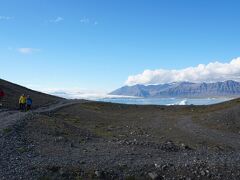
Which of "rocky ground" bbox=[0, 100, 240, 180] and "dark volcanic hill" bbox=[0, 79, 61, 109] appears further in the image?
"dark volcanic hill" bbox=[0, 79, 61, 109]

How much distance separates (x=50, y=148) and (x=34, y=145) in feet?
4.15

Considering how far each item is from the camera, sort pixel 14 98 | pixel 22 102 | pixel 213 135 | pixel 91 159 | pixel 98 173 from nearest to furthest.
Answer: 1. pixel 98 173
2. pixel 91 159
3. pixel 213 135
4. pixel 22 102
5. pixel 14 98

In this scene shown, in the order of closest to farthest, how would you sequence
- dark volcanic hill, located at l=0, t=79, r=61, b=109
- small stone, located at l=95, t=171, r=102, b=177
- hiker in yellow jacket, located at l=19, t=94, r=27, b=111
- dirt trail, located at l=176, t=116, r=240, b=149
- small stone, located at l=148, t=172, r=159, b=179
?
1. small stone, located at l=95, t=171, r=102, b=177
2. small stone, located at l=148, t=172, r=159, b=179
3. dirt trail, located at l=176, t=116, r=240, b=149
4. hiker in yellow jacket, located at l=19, t=94, r=27, b=111
5. dark volcanic hill, located at l=0, t=79, r=61, b=109

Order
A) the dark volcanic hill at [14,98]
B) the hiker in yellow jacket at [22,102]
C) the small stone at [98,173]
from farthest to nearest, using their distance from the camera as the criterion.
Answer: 1. the dark volcanic hill at [14,98]
2. the hiker in yellow jacket at [22,102]
3. the small stone at [98,173]

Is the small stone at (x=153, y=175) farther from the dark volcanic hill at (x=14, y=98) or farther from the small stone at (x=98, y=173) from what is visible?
the dark volcanic hill at (x=14, y=98)

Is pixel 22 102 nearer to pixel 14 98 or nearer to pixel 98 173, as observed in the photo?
pixel 14 98

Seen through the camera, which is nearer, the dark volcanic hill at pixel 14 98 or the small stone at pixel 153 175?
the small stone at pixel 153 175

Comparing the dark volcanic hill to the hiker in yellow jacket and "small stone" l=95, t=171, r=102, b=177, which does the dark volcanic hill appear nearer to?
the hiker in yellow jacket

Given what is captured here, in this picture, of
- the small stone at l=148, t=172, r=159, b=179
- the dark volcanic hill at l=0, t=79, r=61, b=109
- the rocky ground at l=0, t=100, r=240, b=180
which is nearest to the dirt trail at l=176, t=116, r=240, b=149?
the rocky ground at l=0, t=100, r=240, b=180

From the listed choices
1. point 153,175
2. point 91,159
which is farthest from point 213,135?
point 153,175

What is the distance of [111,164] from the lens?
17.8 meters

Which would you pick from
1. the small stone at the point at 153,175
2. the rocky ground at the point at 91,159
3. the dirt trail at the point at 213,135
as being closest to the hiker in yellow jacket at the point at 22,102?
the dirt trail at the point at 213,135

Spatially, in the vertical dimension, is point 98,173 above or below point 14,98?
below

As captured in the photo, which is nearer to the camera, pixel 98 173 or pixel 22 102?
pixel 98 173
